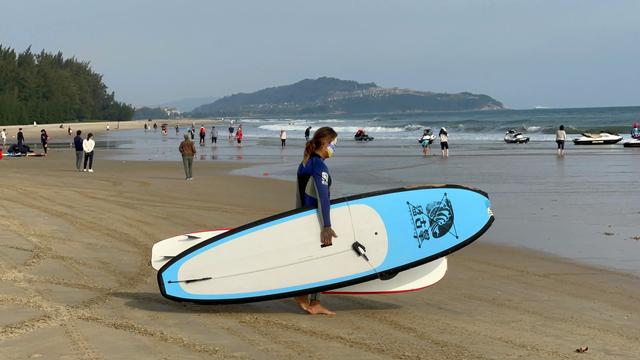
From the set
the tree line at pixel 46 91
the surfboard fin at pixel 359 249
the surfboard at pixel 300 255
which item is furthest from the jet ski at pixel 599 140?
the tree line at pixel 46 91

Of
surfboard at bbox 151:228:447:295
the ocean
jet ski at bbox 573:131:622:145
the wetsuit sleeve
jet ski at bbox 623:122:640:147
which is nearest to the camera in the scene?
the wetsuit sleeve

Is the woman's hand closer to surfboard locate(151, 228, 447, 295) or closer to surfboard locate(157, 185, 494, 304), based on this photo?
surfboard locate(157, 185, 494, 304)

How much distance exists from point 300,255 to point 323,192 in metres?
0.63

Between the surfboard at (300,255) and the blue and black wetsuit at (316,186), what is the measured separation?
4.9 inches

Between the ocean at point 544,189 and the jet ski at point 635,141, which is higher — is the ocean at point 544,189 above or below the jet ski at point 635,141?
above

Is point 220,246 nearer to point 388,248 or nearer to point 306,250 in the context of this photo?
point 306,250

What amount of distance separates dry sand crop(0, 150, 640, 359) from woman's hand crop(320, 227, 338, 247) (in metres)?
0.70

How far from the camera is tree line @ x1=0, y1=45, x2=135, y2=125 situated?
111 meters

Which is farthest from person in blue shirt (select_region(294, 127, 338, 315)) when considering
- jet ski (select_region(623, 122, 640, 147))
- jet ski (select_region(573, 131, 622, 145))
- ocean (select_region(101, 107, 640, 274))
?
jet ski (select_region(573, 131, 622, 145))

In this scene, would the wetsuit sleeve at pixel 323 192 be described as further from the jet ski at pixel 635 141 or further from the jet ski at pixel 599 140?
the jet ski at pixel 599 140

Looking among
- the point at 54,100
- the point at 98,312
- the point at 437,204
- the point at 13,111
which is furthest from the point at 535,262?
the point at 54,100

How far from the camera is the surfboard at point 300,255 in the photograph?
6.93 metres

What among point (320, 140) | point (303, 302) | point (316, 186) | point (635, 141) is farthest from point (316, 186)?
point (635, 141)

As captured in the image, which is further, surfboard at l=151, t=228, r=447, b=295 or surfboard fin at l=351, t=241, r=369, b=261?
surfboard at l=151, t=228, r=447, b=295
